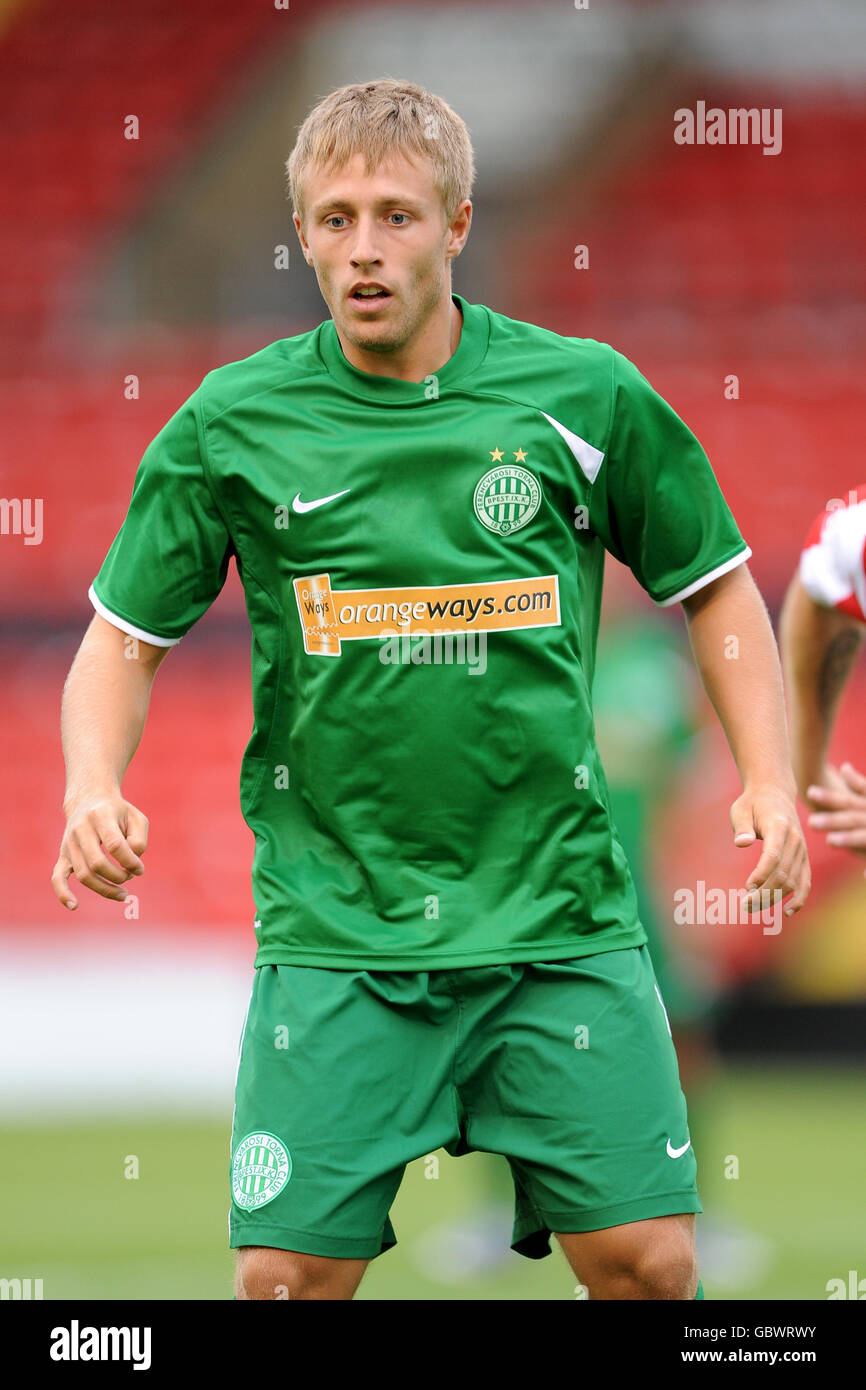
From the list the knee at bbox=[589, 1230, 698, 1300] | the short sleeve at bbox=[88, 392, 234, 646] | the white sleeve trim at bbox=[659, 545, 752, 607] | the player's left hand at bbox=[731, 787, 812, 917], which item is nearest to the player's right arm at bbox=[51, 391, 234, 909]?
the short sleeve at bbox=[88, 392, 234, 646]

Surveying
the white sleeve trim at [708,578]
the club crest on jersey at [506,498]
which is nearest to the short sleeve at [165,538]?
the club crest on jersey at [506,498]

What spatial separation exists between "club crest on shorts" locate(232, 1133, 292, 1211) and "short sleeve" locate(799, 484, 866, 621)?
3.78 ft

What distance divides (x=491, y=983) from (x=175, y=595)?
71 cm

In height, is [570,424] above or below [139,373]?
below

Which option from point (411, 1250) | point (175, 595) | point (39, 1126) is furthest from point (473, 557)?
point (39, 1126)

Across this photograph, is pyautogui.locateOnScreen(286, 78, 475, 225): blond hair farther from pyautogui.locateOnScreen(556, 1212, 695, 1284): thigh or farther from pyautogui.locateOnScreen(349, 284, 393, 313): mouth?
pyautogui.locateOnScreen(556, 1212, 695, 1284): thigh

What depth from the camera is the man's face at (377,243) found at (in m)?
2.50

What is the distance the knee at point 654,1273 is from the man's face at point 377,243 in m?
1.28

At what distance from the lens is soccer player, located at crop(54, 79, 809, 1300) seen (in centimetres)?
244

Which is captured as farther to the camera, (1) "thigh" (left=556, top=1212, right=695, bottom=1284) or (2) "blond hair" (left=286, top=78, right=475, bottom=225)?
(2) "blond hair" (left=286, top=78, right=475, bottom=225)

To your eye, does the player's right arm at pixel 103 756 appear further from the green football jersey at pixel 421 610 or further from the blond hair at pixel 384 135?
the blond hair at pixel 384 135

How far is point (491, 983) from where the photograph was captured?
8.13ft
